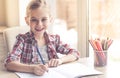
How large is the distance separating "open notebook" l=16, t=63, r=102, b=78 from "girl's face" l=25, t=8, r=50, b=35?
244mm

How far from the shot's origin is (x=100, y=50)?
5.07ft

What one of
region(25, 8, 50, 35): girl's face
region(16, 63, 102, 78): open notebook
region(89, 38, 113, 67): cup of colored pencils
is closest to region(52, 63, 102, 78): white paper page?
region(16, 63, 102, 78): open notebook

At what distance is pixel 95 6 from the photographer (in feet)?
6.98

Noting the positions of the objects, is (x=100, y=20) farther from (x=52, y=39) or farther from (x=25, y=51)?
(x=25, y=51)

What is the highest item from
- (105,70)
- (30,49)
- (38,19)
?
(38,19)

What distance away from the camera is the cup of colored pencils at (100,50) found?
1544 millimetres

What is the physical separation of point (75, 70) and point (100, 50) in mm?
222

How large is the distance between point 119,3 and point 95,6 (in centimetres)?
26

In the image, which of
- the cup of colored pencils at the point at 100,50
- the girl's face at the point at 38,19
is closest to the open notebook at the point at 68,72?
the cup of colored pencils at the point at 100,50

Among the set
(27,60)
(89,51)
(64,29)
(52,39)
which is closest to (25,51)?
(27,60)

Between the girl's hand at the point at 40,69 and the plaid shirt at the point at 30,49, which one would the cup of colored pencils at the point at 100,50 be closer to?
the plaid shirt at the point at 30,49

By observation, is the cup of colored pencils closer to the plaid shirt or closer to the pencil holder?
the pencil holder

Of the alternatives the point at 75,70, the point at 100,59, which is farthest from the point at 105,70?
the point at 75,70

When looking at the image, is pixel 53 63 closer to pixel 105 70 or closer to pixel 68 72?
pixel 68 72
